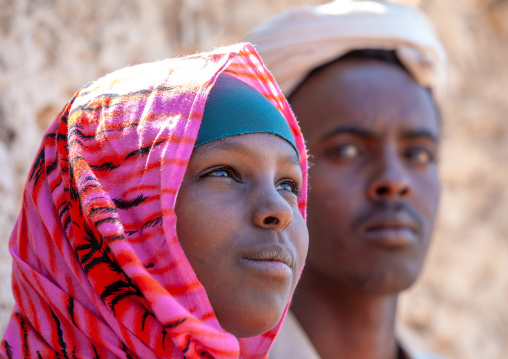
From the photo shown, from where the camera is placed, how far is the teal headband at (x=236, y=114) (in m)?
1.47

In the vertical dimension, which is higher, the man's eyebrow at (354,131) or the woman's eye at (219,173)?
the woman's eye at (219,173)

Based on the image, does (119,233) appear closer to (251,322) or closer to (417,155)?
(251,322)

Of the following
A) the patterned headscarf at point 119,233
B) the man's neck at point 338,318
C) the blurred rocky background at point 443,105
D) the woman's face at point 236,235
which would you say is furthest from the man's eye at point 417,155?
the blurred rocky background at point 443,105

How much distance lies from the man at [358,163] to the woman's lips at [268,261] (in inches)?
37.8

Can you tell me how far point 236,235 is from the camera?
4.57ft

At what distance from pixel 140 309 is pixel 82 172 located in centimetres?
30

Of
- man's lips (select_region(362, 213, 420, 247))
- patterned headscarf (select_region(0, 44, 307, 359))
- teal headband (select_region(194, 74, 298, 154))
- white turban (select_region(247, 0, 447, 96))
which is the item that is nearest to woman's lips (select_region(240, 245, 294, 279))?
patterned headscarf (select_region(0, 44, 307, 359))

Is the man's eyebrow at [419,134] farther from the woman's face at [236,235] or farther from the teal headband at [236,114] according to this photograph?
the woman's face at [236,235]

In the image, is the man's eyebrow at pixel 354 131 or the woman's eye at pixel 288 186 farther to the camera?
the man's eyebrow at pixel 354 131

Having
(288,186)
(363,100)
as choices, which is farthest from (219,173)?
(363,100)

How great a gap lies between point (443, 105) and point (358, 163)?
7.29ft

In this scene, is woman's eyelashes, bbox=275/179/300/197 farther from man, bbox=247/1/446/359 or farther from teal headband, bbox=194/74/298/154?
man, bbox=247/1/446/359

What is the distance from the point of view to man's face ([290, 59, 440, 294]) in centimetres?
234

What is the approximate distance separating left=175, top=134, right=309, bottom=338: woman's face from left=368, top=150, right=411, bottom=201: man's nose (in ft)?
3.07
